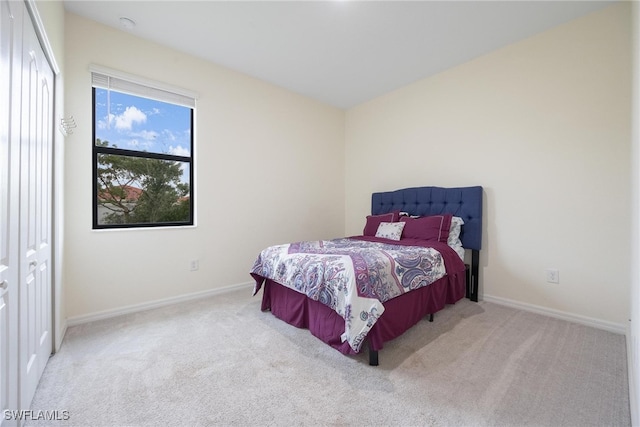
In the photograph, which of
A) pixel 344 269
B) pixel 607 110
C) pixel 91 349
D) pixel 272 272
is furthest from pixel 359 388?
pixel 607 110

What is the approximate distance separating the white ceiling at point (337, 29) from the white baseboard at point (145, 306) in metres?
2.62

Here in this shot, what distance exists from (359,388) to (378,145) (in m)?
3.21

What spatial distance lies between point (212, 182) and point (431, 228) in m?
2.50

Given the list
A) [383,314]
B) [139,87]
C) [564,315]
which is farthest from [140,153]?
[564,315]

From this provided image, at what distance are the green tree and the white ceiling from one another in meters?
1.24

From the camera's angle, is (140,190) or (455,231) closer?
(140,190)

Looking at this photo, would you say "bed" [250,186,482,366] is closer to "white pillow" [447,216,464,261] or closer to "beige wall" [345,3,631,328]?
"white pillow" [447,216,464,261]

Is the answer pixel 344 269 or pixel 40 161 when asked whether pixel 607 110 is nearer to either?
pixel 344 269

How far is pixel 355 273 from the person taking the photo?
175 cm

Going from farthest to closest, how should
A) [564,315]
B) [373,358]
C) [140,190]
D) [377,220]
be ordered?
1. [377,220]
2. [140,190]
3. [564,315]
4. [373,358]

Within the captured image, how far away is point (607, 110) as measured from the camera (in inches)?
87.1

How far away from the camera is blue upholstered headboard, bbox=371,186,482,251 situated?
2.84 meters

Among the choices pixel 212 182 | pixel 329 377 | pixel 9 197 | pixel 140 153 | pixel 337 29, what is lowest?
pixel 329 377

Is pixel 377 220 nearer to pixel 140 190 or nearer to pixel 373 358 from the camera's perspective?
pixel 373 358
